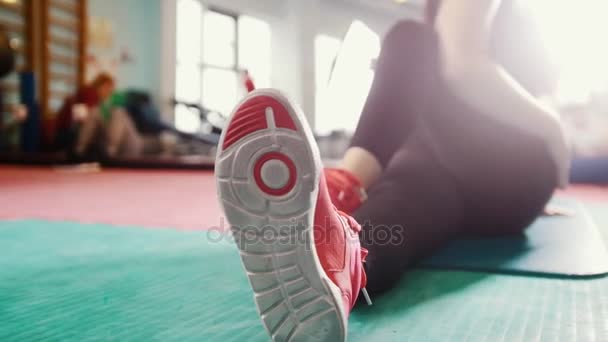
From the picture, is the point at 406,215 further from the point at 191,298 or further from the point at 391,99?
the point at 191,298

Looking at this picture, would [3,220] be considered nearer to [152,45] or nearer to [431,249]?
[431,249]

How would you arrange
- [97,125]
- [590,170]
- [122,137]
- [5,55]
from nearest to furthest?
[590,170] < [97,125] < [5,55] < [122,137]

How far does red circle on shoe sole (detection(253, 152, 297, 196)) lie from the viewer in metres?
0.41

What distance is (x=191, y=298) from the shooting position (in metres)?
0.64

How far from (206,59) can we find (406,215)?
4212 mm

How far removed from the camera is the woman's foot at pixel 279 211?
41cm

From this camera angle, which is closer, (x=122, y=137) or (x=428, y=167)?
(x=428, y=167)

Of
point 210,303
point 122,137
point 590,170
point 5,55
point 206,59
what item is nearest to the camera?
point 210,303

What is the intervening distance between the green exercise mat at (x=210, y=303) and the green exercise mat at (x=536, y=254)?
35 mm

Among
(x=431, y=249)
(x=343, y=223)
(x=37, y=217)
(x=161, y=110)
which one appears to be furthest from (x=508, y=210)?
(x=161, y=110)

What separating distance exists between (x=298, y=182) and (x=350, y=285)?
0.37ft

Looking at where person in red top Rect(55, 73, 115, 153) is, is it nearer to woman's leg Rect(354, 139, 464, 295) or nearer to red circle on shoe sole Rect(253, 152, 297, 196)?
woman's leg Rect(354, 139, 464, 295)

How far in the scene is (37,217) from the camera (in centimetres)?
137

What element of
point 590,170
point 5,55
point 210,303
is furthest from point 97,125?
→ point 210,303
